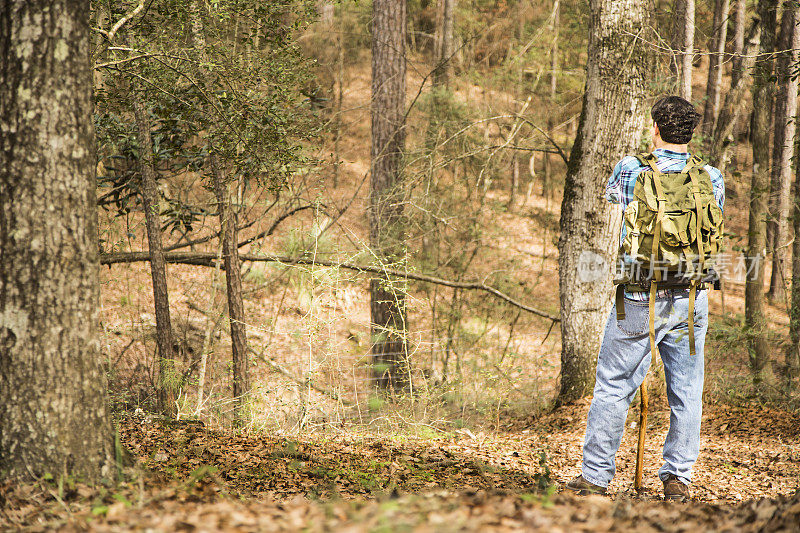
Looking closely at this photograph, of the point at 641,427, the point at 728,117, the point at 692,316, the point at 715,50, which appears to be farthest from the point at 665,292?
the point at 715,50

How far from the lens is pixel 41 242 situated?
2.71 metres

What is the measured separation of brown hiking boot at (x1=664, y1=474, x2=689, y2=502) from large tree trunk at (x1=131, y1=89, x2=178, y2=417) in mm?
4840

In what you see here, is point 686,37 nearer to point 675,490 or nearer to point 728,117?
point 728,117

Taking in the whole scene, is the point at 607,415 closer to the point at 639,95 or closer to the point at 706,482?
the point at 706,482

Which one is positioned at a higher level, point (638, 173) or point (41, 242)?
point (638, 173)

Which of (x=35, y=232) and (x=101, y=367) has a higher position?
(x=35, y=232)

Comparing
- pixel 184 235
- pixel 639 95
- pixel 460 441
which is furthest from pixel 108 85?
pixel 639 95

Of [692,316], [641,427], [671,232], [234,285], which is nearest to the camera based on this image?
[671,232]

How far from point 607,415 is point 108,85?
17.8ft

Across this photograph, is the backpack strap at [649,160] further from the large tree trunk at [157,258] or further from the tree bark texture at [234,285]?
the large tree trunk at [157,258]

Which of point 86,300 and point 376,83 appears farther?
point 376,83

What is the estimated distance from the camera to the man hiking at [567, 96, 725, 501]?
3.32 m

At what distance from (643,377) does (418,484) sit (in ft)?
4.88

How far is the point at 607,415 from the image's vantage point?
11.4ft
